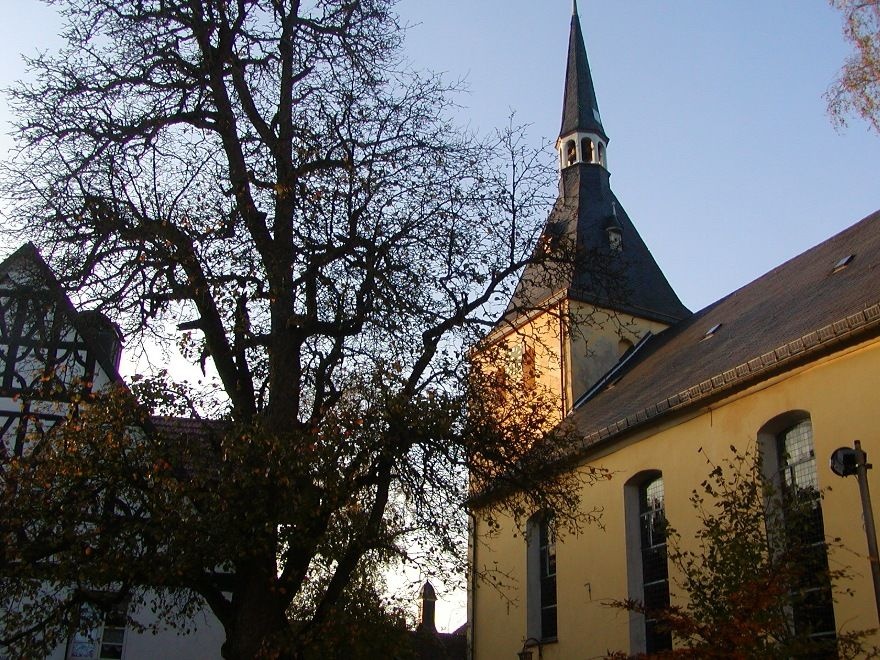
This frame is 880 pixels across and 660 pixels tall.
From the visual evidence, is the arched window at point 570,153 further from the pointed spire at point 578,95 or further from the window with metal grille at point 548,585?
the window with metal grille at point 548,585

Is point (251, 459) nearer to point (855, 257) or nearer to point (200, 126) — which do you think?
point (200, 126)

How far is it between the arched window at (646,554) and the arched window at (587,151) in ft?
53.3

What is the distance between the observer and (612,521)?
16391mm

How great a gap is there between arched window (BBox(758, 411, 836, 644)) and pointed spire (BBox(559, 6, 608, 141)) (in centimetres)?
1917

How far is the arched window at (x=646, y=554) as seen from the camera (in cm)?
1507

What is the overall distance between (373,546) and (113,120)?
18.8ft

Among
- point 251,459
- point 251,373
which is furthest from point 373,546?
point 251,373

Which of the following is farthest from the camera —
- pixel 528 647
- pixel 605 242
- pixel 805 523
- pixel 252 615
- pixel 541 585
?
pixel 605 242

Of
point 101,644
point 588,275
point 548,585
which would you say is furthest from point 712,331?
point 101,644

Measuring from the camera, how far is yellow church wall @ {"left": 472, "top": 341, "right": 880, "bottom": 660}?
11.5 metres

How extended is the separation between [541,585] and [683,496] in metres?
5.34

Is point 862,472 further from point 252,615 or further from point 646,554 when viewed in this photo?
point 646,554

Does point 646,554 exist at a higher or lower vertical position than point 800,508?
higher

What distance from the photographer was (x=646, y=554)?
15.8 m
